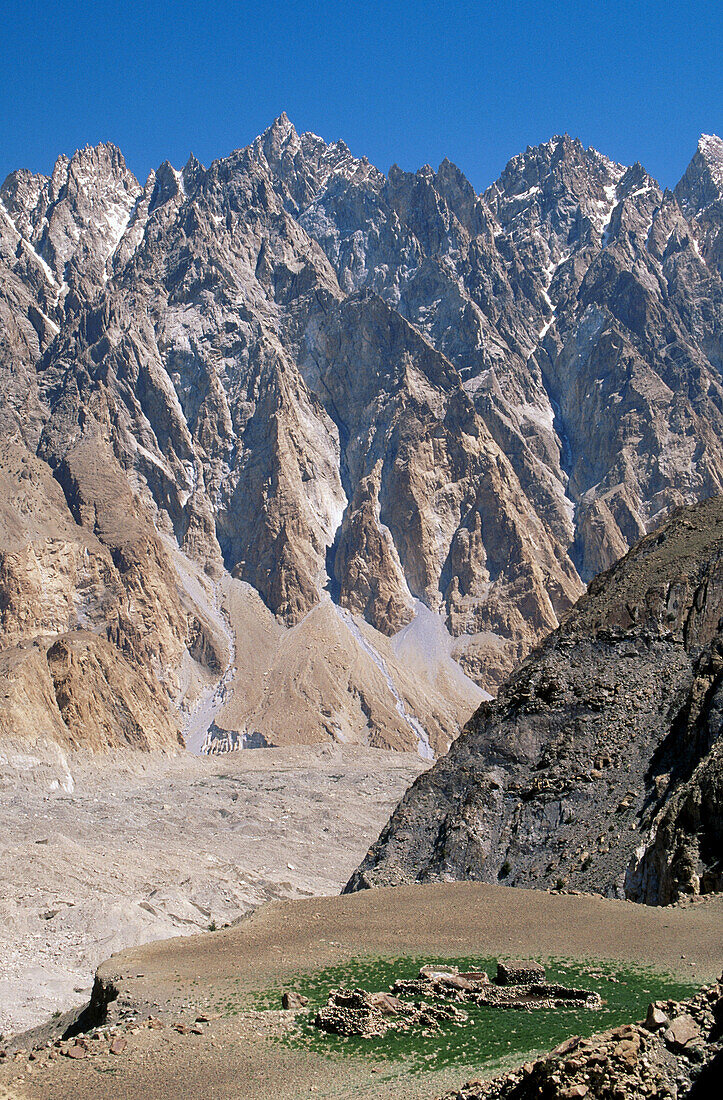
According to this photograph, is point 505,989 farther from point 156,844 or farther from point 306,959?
point 156,844

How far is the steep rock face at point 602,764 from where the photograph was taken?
29578mm

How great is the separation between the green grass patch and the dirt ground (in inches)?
18.6

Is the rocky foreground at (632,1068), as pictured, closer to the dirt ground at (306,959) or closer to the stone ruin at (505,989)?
the dirt ground at (306,959)

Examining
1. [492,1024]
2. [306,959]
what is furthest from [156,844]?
[492,1024]

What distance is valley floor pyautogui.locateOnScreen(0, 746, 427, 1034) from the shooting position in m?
58.6

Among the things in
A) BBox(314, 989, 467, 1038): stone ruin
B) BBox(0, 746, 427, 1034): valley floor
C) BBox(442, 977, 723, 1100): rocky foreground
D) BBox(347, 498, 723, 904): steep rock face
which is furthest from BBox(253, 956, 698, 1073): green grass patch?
BBox(0, 746, 427, 1034): valley floor

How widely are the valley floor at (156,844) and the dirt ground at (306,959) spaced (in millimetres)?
24978

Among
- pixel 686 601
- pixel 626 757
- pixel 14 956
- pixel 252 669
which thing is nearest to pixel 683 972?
pixel 626 757

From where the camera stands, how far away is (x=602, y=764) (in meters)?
36.4

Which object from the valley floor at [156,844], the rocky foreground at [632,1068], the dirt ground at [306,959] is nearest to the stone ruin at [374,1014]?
the dirt ground at [306,959]

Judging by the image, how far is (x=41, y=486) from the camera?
179 metres

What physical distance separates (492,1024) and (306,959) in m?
6.69

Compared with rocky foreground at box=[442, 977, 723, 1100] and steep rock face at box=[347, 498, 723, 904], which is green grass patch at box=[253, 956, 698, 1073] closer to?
rocky foreground at box=[442, 977, 723, 1100]

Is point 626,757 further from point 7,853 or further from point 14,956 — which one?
point 7,853
